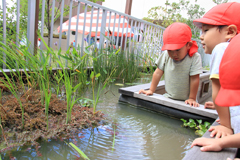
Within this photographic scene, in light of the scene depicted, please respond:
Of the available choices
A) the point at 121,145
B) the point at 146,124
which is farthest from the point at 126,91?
the point at 121,145

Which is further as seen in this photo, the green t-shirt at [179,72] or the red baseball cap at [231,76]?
the green t-shirt at [179,72]

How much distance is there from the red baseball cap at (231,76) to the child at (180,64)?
1.50 meters

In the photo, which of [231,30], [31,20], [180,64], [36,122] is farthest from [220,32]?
[31,20]

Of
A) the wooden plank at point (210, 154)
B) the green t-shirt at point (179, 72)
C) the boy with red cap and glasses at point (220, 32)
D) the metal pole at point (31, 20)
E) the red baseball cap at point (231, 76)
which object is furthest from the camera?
the metal pole at point (31, 20)

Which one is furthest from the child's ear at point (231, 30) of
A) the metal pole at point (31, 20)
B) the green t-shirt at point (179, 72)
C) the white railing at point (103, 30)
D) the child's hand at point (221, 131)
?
the metal pole at point (31, 20)

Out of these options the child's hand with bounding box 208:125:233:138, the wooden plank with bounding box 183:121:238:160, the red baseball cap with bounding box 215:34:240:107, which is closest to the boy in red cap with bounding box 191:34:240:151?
the red baseball cap with bounding box 215:34:240:107

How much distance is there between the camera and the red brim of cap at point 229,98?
0.67m

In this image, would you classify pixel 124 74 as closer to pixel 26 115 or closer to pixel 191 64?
pixel 191 64

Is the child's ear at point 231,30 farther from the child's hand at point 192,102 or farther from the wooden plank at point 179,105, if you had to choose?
the child's hand at point 192,102

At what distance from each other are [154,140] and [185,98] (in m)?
1.02

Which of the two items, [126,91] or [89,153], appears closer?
[89,153]

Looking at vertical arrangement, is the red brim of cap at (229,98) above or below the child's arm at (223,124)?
above

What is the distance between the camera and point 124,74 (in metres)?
4.09

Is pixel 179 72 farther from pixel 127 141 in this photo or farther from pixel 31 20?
pixel 31 20
